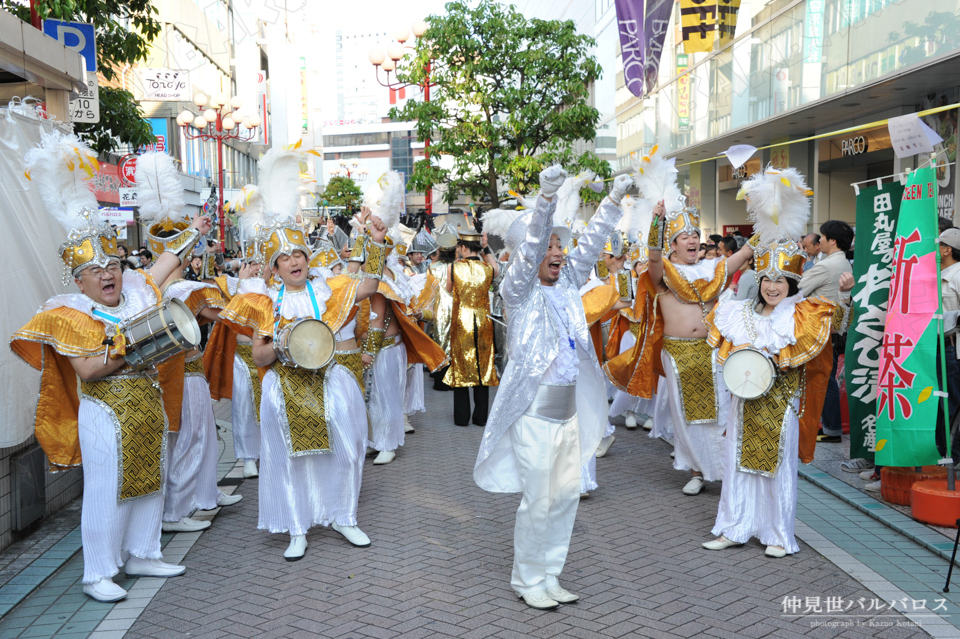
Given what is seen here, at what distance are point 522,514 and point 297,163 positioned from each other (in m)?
2.85

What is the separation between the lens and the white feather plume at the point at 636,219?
6957mm

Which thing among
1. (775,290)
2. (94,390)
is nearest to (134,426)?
(94,390)

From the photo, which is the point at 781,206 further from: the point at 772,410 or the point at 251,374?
the point at 251,374

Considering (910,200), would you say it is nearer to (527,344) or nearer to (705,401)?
(705,401)

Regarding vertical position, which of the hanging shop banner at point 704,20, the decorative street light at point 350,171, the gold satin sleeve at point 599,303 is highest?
the decorative street light at point 350,171

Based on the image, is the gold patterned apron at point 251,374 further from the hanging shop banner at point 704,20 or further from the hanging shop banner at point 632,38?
the hanging shop banner at point 632,38

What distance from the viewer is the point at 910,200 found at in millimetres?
5570

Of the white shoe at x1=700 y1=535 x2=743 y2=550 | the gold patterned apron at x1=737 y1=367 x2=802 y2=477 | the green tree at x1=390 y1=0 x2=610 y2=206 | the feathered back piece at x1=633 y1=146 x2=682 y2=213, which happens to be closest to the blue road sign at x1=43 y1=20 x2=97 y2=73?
the feathered back piece at x1=633 y1=146 x2=682 y2=213

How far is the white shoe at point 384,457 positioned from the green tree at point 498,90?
9.26m

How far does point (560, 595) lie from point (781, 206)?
2879mm

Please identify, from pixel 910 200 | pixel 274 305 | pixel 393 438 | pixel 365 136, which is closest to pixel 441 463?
pixel 393 438

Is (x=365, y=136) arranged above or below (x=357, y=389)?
above

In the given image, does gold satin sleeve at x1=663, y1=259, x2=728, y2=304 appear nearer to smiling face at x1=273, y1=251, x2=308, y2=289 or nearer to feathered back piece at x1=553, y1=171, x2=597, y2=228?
feathered back piece at x1=553, y1=171, x2=597, y2=228

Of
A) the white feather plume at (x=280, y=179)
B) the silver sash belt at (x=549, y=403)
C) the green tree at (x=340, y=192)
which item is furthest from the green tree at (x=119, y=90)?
the green tree at (x=340, y=192)
